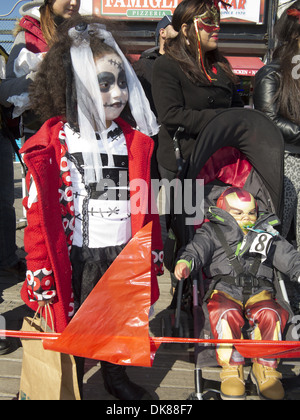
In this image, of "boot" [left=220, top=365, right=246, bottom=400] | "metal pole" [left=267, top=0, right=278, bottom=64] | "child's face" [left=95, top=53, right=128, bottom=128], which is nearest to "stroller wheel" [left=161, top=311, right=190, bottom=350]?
"boot" [left=220, top=365, right=246, bottom=400]

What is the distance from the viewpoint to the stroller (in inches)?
98.3

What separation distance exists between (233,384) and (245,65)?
10117 millimetres

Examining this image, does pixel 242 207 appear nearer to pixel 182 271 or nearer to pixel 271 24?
pixel 182 271

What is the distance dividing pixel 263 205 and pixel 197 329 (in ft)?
3.16

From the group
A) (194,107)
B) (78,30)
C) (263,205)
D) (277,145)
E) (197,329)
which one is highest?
(78,30)

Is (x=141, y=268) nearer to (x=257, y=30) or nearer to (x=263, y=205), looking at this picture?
(x=263, y=205)

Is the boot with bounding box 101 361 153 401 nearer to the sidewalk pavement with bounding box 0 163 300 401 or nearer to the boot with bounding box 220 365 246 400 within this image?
the sidewalk pavement with bounding box 0 163 300 401

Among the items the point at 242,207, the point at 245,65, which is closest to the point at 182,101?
the point at 242,207

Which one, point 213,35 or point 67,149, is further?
point 213,35

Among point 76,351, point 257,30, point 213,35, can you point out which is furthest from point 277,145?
point 257,30

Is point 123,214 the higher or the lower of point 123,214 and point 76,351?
the higher

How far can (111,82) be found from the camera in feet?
→ 6.56

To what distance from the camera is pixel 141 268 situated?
1890 millimetres

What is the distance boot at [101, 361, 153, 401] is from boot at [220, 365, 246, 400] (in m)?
0.40
